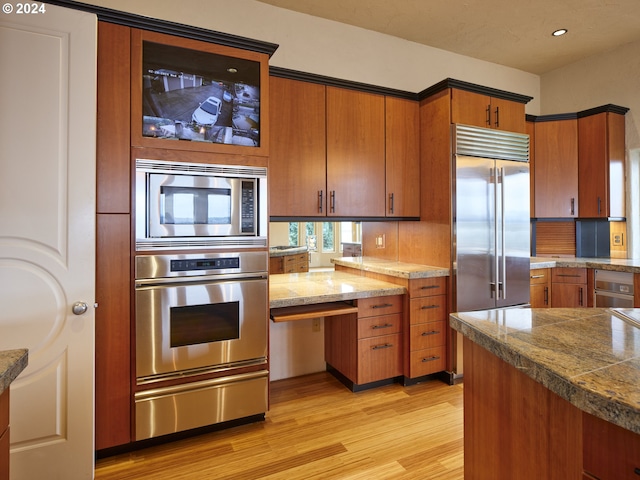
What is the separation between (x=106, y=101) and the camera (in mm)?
1987

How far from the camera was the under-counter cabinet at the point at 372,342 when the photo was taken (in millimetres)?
2830

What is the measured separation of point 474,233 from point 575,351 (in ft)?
6.70

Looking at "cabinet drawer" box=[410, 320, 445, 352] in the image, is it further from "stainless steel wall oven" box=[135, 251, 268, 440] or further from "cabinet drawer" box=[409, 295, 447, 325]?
"stainless steel wall oven" box=[135, 251, 268, 440]

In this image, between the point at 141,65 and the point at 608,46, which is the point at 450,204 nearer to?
the point at 141,65

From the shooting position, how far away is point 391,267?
315 cm

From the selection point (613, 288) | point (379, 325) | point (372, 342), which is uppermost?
point (613, 288)

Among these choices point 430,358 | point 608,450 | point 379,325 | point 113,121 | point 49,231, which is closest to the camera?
point 608,450

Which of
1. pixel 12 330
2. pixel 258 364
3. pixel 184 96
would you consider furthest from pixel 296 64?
pixel 12 330

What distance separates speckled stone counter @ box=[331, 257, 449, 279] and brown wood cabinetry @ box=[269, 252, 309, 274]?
1.16 ft

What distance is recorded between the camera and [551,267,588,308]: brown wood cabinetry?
357cm

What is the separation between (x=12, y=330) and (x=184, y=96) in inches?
59.7

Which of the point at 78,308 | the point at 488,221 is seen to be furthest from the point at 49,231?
the point at 488,221

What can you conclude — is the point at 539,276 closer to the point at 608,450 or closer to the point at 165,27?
the point at 608,450

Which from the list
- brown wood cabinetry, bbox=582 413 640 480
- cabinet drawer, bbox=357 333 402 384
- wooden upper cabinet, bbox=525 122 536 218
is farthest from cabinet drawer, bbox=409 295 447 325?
brown wood cabinetry, bbox=582 413 640 480
